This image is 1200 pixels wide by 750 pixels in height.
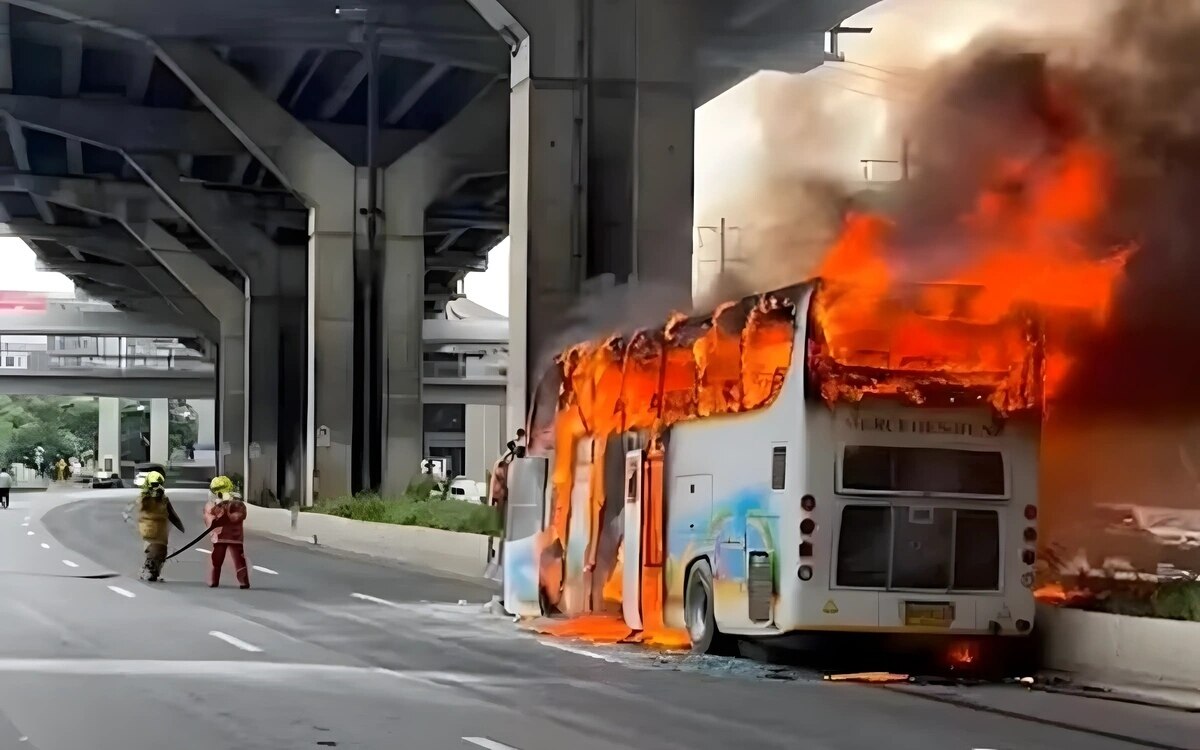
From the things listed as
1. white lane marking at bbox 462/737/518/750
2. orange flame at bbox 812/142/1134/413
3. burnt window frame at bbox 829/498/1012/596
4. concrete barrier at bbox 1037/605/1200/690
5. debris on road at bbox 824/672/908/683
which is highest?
orange flame at bbox 812/142/1134/413

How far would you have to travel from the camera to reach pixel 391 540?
3425cm

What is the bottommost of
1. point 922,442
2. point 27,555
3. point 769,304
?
point 27,555

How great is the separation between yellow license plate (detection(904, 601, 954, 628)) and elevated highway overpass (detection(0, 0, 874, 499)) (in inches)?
527

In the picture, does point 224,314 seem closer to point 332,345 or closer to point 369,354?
point 369,354

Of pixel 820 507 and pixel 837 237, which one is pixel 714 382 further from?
pixel 837 237

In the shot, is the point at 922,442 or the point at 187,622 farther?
the point at 187,622

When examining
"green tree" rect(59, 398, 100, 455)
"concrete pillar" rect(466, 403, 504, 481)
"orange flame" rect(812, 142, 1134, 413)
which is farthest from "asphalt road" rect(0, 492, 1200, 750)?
"green tree" rect(59, 398, 100, 455)

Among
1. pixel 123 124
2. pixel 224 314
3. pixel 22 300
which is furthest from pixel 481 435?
pixel 123 124

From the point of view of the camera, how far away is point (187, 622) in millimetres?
A: 18344

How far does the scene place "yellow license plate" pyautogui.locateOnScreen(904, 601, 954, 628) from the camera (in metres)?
13.8

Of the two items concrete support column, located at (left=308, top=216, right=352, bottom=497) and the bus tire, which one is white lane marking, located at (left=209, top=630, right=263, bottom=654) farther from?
concrete support column, located at (left=308, top=216, right=352, bottom=497)

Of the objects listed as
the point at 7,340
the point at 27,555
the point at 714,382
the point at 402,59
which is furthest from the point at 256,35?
the point at 7,340

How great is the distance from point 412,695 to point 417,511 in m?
24.0

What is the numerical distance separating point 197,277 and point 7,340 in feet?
194
